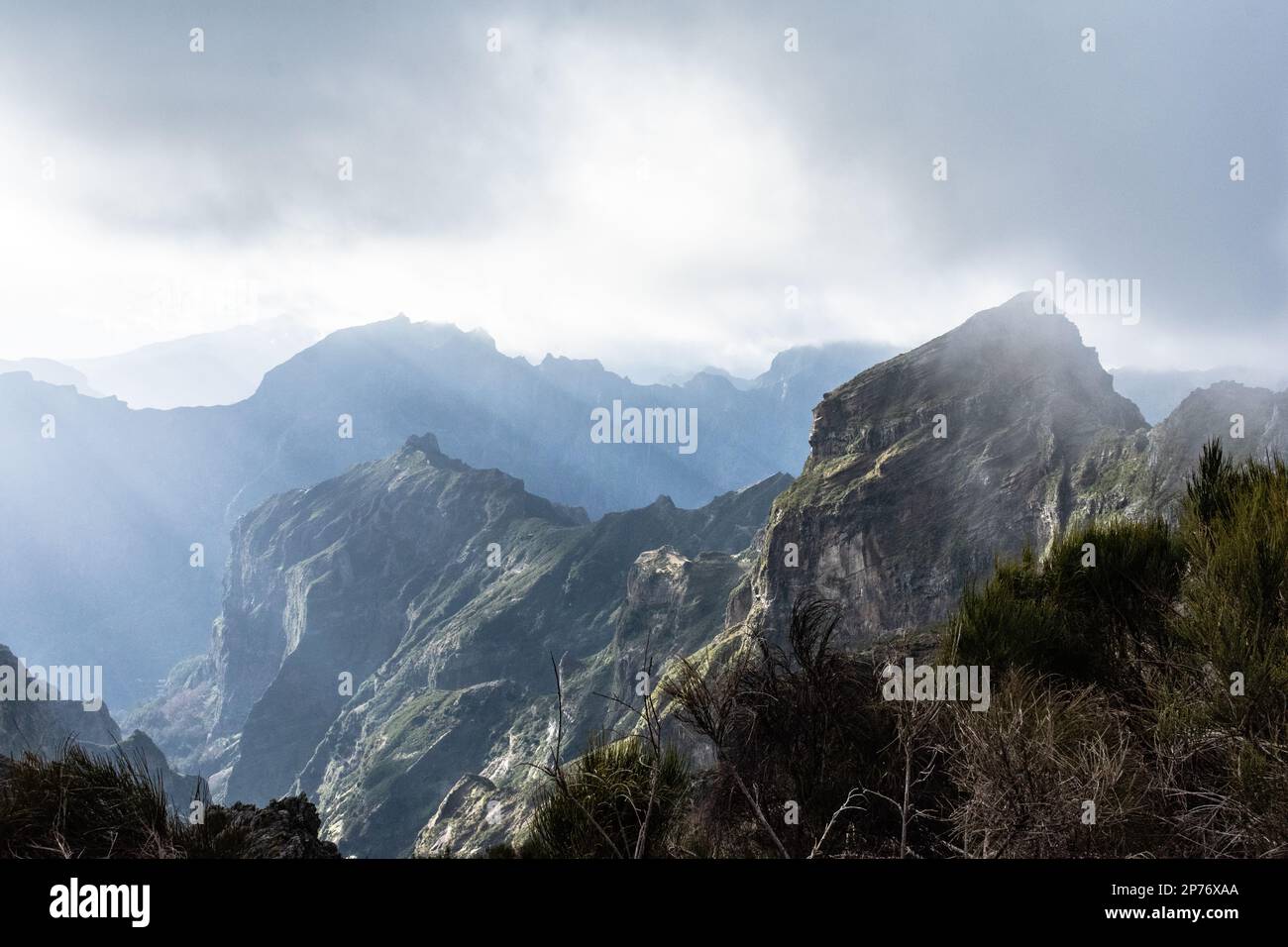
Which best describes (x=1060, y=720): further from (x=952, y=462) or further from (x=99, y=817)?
(x=952, y=462)

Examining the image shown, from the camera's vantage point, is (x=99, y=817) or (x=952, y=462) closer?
(x=99, y=817)

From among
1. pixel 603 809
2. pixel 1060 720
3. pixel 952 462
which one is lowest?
pixel 603 809

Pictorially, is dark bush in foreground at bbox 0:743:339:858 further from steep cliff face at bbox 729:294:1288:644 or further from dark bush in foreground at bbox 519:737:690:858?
steep cliff face at bbox 729:294:1288:644

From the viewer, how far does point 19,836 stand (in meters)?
6.30

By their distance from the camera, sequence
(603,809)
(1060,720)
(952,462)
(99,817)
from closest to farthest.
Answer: (99,817), (1060,720), (603,809), (952,462)

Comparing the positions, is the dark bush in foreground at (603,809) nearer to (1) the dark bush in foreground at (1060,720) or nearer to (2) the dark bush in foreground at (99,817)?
(1) the dark bush in foreground at (1060,720)

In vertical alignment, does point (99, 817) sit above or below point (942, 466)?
below

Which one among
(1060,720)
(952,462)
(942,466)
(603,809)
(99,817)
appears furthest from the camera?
(942,466)

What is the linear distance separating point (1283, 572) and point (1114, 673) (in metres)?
3.07

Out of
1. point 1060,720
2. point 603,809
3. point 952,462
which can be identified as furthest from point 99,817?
point 952,462

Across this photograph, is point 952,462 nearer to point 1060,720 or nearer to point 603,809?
point 1060,720


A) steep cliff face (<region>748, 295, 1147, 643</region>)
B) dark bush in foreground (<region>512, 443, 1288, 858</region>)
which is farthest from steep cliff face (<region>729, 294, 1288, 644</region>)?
dark bush in foreground (<region>512, 443, 1288, 858</region>)

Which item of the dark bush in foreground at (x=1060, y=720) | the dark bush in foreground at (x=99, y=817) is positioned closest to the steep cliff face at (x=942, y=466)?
the dark bush in foreground at (x=1060, y=720)
